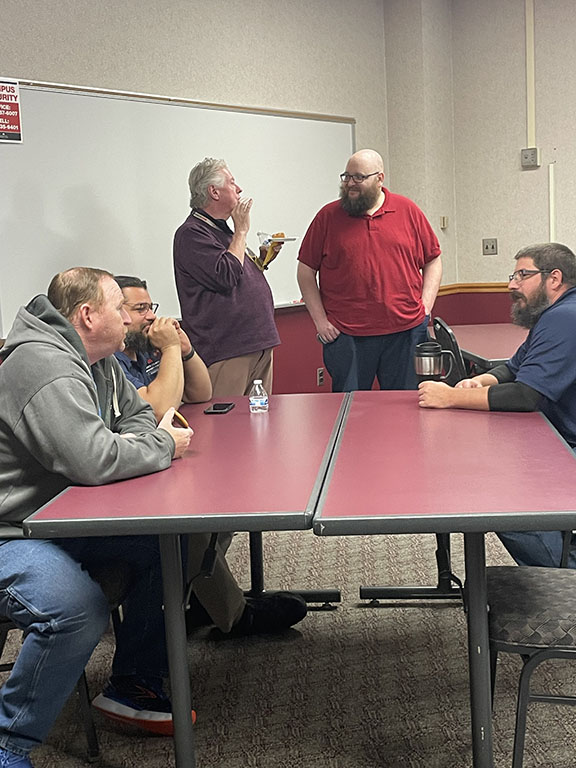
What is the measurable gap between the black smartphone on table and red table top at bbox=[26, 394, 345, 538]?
34 centimetres

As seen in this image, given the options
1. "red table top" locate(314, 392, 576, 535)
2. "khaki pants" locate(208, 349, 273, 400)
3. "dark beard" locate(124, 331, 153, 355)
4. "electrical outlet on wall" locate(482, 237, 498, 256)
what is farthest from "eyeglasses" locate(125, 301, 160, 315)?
"electrical outlet on wall" locate(482, 237, 498, 256)

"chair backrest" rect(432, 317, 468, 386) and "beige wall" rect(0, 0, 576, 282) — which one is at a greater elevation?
"beige wall" rect(0, 0, 576, 282)

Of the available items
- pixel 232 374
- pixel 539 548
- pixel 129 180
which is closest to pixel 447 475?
pixel 539 548

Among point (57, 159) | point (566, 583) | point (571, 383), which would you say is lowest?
point (566, 583)

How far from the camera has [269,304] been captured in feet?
13.1

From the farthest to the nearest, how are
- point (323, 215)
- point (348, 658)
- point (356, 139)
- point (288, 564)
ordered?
point (356, 139), point (323, 215), point (288, 564), point (348, 658)

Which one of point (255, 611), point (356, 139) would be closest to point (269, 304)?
point (255, 611)

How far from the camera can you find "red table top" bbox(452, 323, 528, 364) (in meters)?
3.82

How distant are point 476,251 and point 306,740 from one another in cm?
471

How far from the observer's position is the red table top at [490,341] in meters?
3.82

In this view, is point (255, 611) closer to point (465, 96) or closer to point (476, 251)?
point (476, 251)

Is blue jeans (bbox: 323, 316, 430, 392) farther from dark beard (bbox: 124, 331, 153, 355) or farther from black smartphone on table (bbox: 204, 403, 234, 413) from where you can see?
dark beard (bbox: 124, 331, 153, 355)

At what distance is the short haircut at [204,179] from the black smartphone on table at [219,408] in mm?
1142

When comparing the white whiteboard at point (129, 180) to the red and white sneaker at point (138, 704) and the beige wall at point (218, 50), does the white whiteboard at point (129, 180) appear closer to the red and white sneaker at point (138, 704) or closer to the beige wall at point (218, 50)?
the beige wall at point (218, 50)
